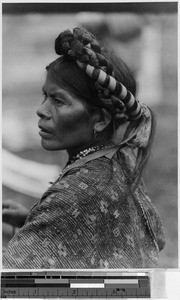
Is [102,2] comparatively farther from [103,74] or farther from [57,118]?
[57,118]

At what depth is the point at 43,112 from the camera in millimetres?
1939

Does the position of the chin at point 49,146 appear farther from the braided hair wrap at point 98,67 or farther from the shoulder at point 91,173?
the braided hair wrap at point 98,67

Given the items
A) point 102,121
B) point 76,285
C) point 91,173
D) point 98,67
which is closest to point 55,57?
point 98,67

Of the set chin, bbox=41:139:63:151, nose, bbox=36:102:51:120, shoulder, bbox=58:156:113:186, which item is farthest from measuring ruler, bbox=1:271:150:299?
nose, bbox=36:102:51:120

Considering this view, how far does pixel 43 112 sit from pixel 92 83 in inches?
7.2

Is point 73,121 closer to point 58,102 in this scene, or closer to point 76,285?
point 58,102

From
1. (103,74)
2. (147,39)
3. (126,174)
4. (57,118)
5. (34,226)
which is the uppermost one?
(147,39)

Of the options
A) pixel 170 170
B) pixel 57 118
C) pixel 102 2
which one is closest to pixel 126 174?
pixel 170 170

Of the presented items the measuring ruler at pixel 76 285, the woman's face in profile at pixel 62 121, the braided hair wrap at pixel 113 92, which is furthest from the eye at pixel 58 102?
the measuring ruler at pixel 76 285

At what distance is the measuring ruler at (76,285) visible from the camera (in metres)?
1.92

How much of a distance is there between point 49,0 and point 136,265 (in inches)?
34.9

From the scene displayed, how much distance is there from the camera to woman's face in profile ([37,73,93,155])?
1.92m

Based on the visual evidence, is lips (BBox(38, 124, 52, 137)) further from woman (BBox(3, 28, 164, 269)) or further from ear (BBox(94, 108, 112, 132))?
ear (BBox(94, 108, 112, 132))

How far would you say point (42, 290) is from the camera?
192 cm
